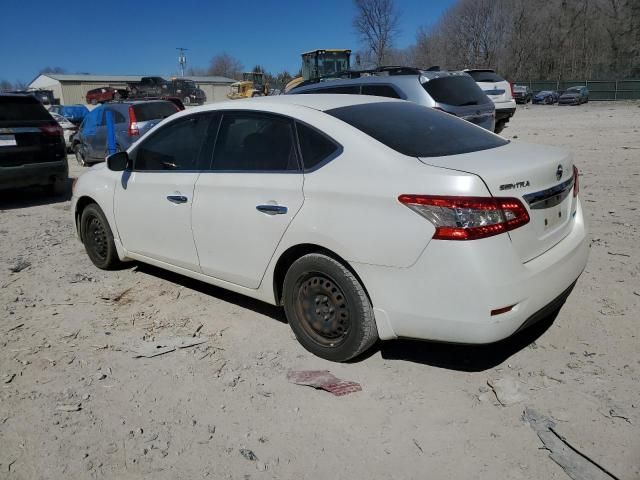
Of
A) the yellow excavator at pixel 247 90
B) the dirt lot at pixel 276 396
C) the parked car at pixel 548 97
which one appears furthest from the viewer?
the parked car at pixel 548 97

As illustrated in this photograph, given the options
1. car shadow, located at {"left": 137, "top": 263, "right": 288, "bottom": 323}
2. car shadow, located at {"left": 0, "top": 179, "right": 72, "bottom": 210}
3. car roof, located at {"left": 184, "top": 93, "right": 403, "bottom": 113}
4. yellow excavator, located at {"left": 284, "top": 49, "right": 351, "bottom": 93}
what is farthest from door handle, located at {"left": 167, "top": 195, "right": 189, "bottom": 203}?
yellow excavator, located at {"left": 284, "top": 49, "right": 351, "bottom": 93}

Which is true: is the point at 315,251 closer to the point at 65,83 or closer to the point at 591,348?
the point at 591,348

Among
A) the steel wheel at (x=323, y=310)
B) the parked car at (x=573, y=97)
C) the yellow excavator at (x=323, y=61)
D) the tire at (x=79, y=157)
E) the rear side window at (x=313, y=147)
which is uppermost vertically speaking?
the yellow excavator at (x=323, y=61)

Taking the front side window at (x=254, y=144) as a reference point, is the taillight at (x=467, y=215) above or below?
below

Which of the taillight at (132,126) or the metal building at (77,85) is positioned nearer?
the taillight at (132,126)

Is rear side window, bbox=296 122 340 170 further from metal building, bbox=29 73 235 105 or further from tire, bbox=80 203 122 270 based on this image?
metal building, bbox=29 73 235 105

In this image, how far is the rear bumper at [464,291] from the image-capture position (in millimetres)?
2625

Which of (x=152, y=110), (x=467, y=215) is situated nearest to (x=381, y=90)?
(x=467, y=215)

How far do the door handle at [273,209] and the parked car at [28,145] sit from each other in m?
6.69

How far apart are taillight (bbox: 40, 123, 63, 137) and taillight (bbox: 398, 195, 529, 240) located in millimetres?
8077

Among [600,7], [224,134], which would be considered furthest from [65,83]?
[224,134]

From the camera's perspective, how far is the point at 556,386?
3.00 meters

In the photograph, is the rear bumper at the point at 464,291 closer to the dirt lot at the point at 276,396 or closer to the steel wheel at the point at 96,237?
the dirt lot at the point at 276,396

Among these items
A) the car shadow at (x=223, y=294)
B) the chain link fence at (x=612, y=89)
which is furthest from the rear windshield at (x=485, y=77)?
the chain link fence at (x=612, y=89)
